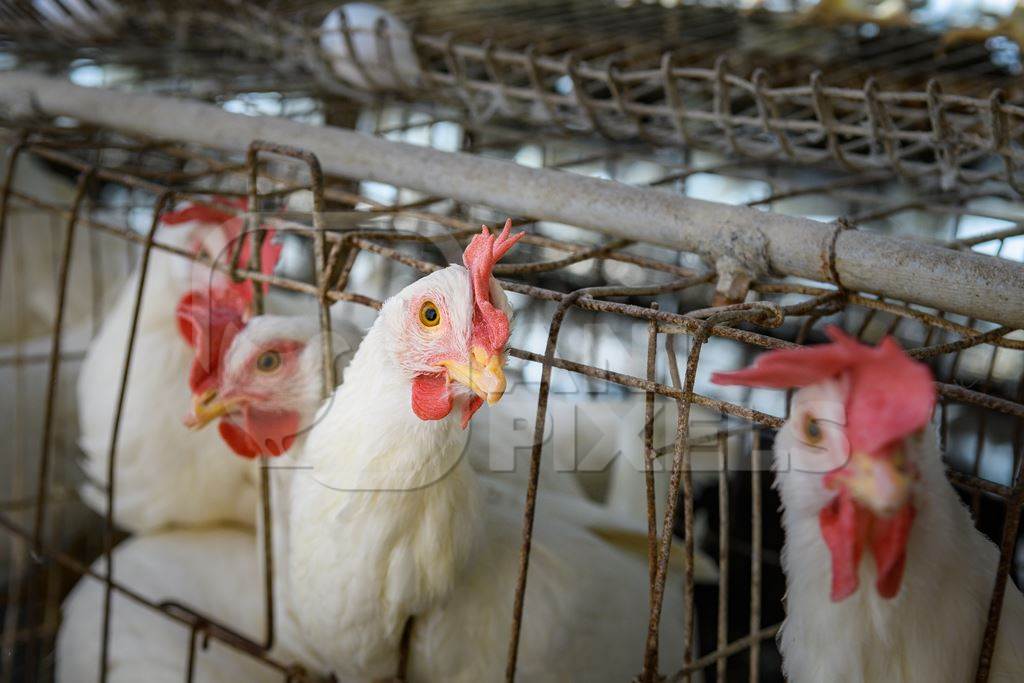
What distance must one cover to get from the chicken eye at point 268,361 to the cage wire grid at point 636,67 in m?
0.56

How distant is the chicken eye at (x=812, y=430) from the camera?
564mm

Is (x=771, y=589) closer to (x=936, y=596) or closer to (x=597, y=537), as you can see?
(x=597, y=537)

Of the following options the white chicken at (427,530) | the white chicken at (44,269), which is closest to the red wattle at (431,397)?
the white chicken at (427,530)

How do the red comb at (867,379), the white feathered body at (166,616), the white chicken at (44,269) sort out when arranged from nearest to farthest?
the red comb at (867,379) → the white feathered body at (166,616) → the white chicken at (44,269)

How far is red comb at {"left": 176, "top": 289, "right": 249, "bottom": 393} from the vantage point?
34.0 inches

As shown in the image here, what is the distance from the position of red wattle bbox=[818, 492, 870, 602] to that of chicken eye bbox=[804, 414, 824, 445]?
4cm

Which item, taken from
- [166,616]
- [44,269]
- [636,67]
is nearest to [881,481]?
[166,616]

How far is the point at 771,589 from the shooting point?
5.83 feet

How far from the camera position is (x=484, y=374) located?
607 millimetres

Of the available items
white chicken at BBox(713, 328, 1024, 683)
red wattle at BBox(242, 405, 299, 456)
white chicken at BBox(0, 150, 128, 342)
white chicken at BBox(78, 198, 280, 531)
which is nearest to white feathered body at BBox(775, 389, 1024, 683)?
white chicken at BBox(713, 328, 1024, 683)

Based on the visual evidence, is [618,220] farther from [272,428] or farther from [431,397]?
[272,428]

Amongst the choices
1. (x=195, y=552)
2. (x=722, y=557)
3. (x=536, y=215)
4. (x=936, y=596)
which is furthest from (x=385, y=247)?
(x=195, y=552)

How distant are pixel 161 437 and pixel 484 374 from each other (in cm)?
82

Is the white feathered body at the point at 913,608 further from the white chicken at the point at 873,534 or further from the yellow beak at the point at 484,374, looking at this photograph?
the yellow beak at the point at 484,374
